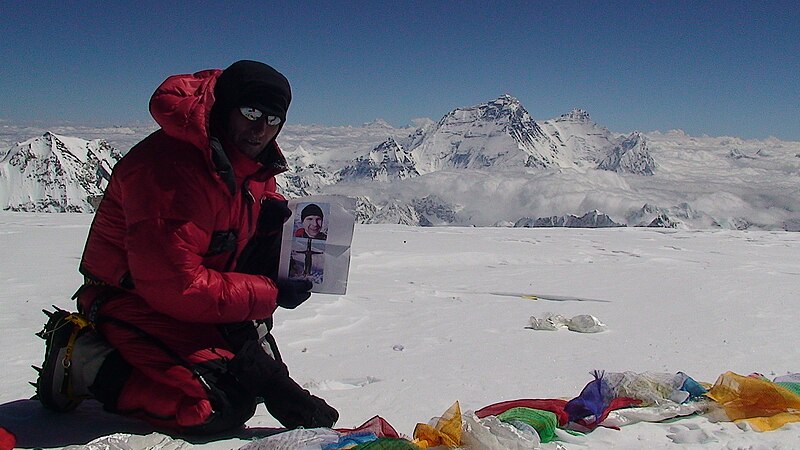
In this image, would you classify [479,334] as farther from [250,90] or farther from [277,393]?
[250,90]

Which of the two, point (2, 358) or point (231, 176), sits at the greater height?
point (231, 176)

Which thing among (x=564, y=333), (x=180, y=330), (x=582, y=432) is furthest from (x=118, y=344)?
(x=564, y=333)

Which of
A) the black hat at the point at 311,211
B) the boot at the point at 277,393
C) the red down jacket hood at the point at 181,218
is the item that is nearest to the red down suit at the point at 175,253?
the red down jacket hood at the point at 181,218

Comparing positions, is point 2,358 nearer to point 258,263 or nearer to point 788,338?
point 258,263

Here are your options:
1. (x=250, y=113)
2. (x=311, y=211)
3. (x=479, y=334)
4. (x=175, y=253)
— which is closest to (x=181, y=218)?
(x=175, y=253)

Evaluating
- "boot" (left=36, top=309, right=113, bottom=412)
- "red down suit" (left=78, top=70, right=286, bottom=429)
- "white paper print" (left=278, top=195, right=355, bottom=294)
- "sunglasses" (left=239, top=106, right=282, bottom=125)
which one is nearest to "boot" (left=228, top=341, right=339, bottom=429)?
"red down suit" (left=78, top=70, right=286, bottom=429)
